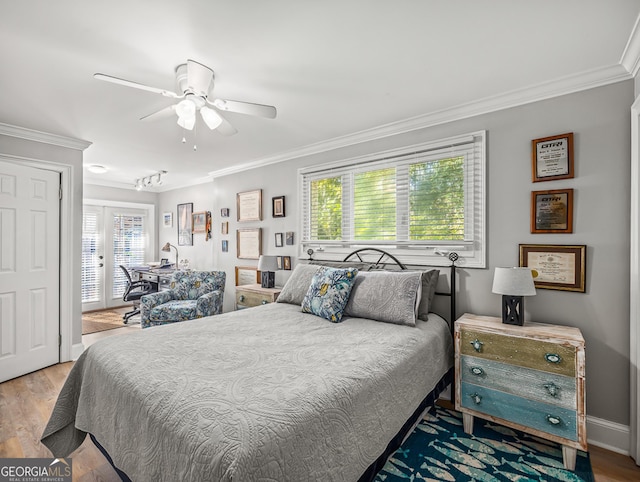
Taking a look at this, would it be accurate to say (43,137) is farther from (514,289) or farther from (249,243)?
(514,289)

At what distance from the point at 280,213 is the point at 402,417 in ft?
9.49

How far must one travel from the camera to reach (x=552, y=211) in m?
2.34

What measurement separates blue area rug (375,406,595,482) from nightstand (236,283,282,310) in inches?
76.5

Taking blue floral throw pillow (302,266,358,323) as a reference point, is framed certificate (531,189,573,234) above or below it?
above

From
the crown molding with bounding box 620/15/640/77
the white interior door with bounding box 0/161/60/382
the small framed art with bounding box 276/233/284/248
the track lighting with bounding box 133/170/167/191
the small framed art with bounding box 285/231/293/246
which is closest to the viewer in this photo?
the crown molding with bounding box 620/15/640/77

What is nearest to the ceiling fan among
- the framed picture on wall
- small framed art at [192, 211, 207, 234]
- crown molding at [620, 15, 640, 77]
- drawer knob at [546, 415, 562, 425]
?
crown molding at [620, 15, 640, 77]

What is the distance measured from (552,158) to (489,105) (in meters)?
0.64

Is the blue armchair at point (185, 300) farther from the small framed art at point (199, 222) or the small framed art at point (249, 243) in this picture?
the small framed art at point (199, 222)

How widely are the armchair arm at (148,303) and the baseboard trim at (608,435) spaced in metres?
4.21

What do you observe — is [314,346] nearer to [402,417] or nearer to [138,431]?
[402,417]

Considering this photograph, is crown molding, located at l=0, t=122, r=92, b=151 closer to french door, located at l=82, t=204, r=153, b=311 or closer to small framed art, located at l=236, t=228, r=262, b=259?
small framed art, located at l=236, t=228, r=262, b=259

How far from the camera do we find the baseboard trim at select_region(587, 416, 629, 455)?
6.87 ft

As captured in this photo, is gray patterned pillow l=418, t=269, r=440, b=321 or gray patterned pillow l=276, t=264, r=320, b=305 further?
gray patterned pillow l=276, t=264, r=320, b=305

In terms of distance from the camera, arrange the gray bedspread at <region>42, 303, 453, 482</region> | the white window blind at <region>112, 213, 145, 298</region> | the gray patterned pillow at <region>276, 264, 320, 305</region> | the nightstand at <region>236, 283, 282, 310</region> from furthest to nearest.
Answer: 1. the white window blind at <region>112, 213, 145, 298</region>
2. the nightstand at <region>236, 283, 282, 310</region>
3. the gray patterned pillow at <region>276, 264, 320, 305</region>
4. the gray bedspread at <region>42, 303, 453, 482</region>
